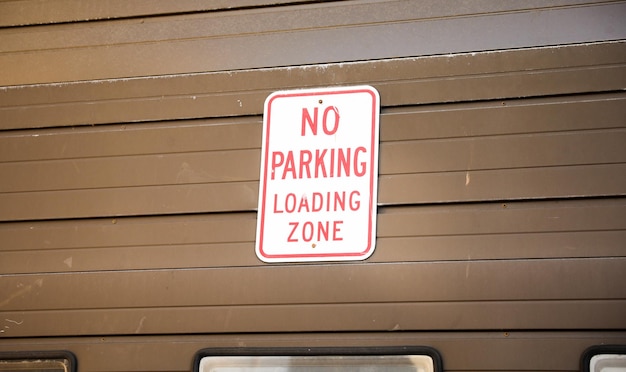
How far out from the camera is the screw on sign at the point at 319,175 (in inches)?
116

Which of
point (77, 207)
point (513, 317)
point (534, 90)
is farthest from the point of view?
point (77, 207)

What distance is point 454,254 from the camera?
284cm

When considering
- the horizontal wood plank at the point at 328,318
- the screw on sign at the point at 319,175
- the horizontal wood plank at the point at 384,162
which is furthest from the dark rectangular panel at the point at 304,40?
the horizontal wood plank at the point at 328,318

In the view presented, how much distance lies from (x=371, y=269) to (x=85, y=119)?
3.90ft

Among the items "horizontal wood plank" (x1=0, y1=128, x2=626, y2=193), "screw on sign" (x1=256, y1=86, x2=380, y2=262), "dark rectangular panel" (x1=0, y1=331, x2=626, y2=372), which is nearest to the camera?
"dark rectangular panel" (x1=0, y1=331, x2=626, y2=372)

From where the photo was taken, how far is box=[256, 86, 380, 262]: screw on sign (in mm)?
2957

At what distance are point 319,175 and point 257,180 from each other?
8.2 inches

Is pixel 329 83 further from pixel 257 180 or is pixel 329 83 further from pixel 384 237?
pixel 384 237

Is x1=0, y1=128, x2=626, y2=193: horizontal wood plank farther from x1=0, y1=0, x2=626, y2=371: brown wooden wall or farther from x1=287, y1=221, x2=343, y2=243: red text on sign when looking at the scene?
x1=287, y1=221, x2=343, y2=243: red text on sign

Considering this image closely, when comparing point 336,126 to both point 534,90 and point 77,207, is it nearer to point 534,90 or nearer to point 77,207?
point 534,90

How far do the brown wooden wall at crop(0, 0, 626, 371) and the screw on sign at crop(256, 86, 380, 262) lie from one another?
42mm

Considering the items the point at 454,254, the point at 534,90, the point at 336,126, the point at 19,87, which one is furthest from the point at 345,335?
the point at 19,87

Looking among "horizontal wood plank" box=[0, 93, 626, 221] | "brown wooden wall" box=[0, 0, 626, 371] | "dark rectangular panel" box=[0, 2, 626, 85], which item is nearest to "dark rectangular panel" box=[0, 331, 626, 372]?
"brown wooden wall" box=[0, 0, 626, 371]

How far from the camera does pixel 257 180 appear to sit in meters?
3.09
